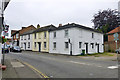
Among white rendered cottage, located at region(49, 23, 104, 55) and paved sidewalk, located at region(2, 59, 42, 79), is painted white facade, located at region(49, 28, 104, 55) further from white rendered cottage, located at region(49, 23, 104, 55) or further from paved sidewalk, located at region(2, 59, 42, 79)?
paved sidewalk, located at region(2, 59, 42, 79)

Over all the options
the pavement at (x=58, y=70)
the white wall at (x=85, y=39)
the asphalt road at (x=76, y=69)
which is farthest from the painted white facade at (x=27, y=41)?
the pavement at (x=58, y=70)

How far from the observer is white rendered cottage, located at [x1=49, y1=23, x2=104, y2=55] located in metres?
23.0

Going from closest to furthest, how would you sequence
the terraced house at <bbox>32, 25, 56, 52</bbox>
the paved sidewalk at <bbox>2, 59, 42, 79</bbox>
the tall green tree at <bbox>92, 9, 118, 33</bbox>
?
the paved sidewalk at <bbox>2, 59, 42, 79</bbox>
the terraced house at <bbox>32, 25, 56, 52</bbox>
the tall green tree at <bbox>92, 9, 118, 33</bbox>

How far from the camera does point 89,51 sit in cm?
→ 2656

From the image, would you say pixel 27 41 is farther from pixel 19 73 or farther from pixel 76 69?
pixel 19 73

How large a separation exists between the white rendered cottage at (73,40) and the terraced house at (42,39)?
155 cm

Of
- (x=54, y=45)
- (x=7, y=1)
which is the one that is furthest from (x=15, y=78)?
(x=54, y=45)

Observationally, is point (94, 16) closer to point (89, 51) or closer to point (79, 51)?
point (89, 51)

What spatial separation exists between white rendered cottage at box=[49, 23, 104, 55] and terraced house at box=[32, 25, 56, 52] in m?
1.55

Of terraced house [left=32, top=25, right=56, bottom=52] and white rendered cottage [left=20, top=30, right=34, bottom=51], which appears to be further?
white rendered cottage [left=20, top=30, right=34, bottom=51]

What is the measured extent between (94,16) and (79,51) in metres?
29.3

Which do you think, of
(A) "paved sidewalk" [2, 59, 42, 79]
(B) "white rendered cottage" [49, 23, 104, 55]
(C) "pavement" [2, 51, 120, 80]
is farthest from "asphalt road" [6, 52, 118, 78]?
(B) "white rendered cottage" [49, 23, 104, 55]

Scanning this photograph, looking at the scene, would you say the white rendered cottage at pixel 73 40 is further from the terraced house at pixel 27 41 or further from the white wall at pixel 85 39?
the terraced house at pixel 27 41

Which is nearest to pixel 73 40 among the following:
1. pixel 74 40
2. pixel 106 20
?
pixel 74 40
